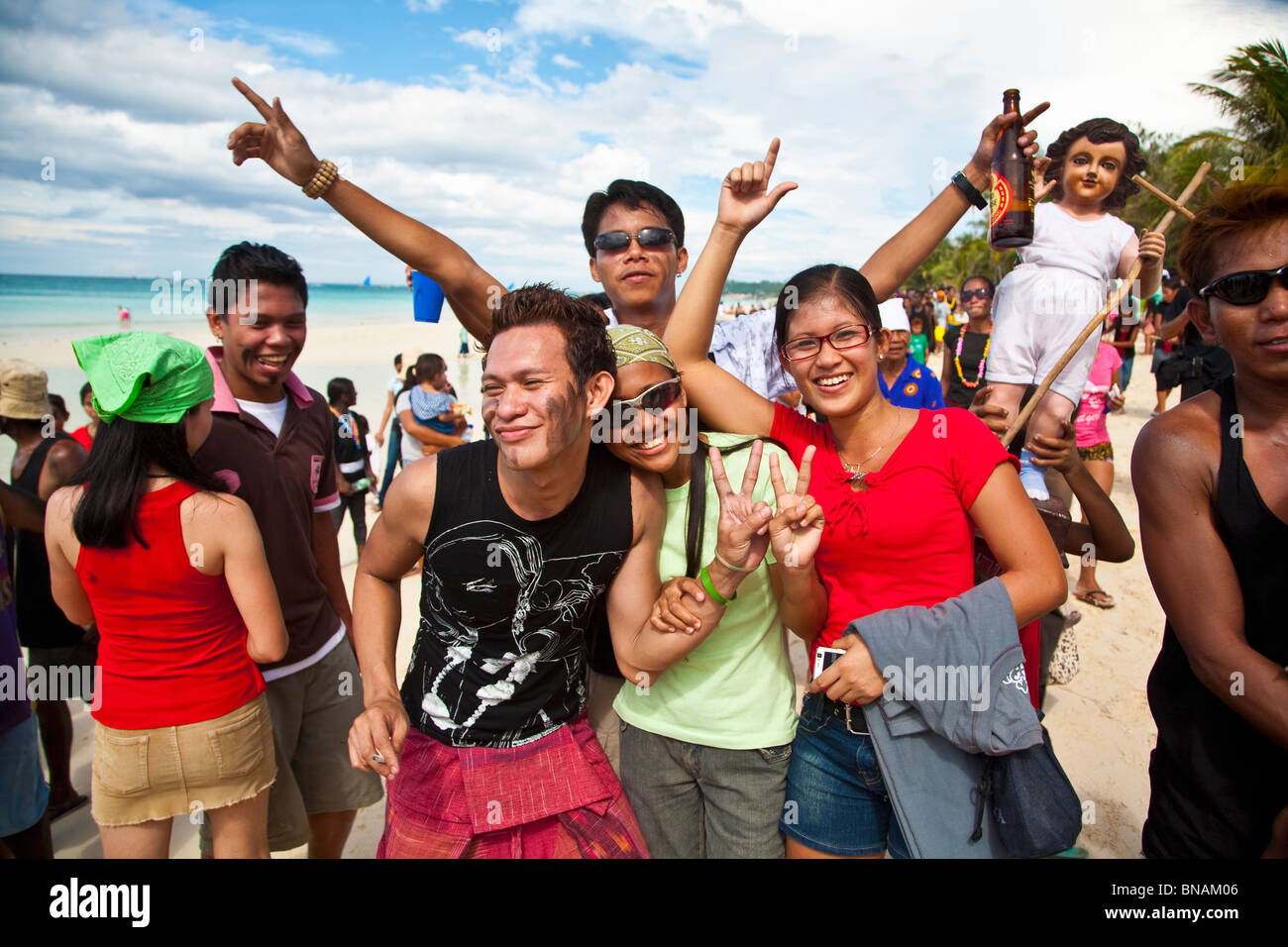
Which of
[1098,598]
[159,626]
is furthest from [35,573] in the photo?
[1098,598]

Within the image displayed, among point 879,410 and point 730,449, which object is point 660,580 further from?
point 879,410

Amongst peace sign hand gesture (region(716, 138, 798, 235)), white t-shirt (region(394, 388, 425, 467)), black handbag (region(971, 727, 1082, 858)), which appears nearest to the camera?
black handbag (region(971, 727, 1082, 858))

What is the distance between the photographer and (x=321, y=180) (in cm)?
248

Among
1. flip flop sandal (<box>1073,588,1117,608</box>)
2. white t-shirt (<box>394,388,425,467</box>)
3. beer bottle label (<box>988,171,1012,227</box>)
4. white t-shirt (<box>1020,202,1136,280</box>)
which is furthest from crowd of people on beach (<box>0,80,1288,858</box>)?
white t-shirt (<box>394,388,425,467</box>)

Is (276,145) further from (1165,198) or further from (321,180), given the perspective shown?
(1165,198)

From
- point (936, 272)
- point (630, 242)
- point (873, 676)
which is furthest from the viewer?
point (936, 272)

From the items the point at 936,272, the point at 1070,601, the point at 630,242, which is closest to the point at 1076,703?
the point at 1070,601

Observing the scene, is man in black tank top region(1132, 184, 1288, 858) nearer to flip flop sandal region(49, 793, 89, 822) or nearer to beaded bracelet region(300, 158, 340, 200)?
beaded bracelet region(300, 158, 340, 200)

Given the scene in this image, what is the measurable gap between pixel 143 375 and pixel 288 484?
2.47ft

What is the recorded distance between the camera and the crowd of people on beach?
6.27ft

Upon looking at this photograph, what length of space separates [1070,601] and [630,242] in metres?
5.29

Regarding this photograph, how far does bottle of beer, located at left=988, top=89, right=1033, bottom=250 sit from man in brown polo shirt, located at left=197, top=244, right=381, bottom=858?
9.19 feet

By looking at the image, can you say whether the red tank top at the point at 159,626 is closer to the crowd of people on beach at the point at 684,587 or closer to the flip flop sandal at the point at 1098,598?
the crowd of people on beach at the point at 684,587

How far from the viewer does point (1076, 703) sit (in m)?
4.70
